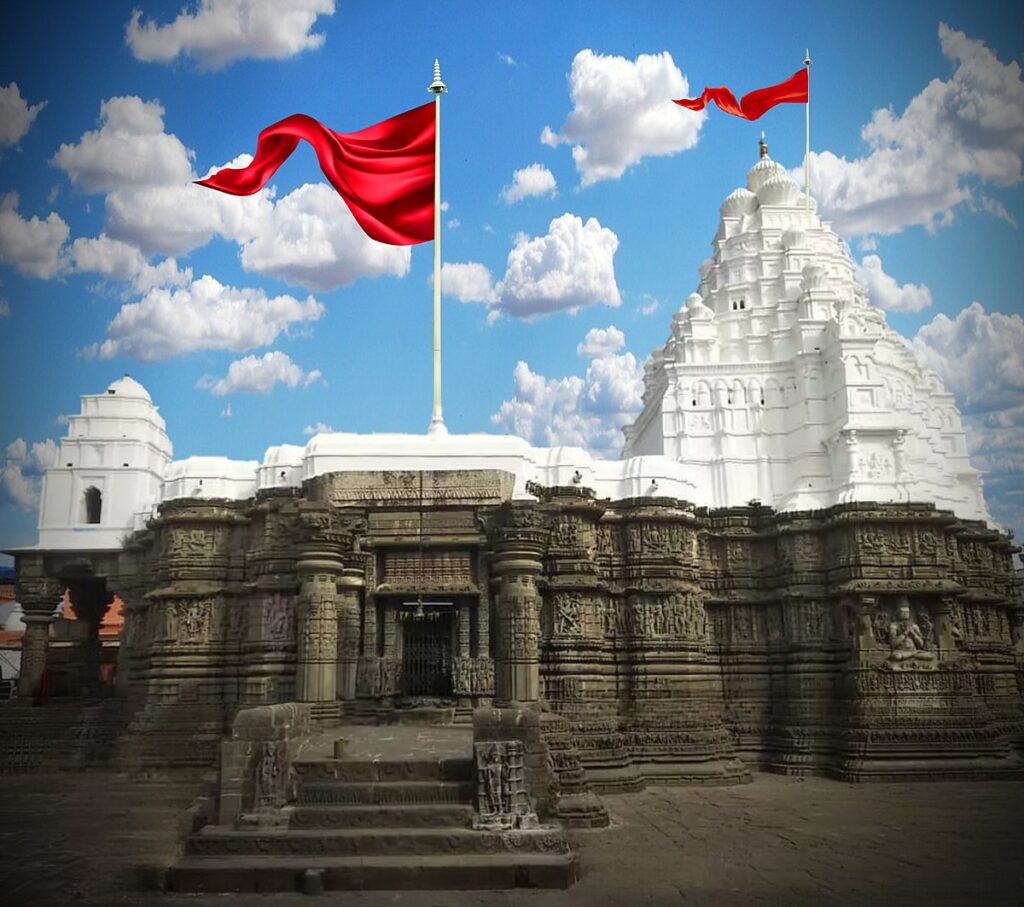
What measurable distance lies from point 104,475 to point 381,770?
55.2 feet

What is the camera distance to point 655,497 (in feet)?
71.8

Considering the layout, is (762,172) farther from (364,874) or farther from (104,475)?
(364,874)

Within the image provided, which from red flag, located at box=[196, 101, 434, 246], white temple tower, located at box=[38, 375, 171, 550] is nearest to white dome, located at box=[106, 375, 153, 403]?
white temple tower, located at box=[38, 375, 171, 550]

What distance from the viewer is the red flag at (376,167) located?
2106 cm

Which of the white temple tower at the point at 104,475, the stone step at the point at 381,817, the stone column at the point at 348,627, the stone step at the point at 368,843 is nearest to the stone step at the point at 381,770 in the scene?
the stone step at the point at 381,817

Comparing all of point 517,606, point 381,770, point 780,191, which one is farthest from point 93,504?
point 780,191

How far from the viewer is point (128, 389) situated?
87.4 feet

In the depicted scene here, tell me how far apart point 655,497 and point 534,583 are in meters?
5.44

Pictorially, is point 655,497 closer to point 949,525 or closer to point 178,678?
point 949,525

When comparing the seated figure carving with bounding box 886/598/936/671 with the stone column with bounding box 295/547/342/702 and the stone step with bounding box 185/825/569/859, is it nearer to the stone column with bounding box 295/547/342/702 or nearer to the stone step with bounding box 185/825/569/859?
the stone column with bounding box 295/547/342/702

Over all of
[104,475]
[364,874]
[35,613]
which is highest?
[104,475]

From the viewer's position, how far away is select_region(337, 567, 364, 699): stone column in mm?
19109

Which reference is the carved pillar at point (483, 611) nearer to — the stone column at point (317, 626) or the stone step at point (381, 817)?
the stone column at point (317, 626)

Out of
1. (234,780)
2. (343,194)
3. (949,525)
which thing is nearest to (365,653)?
(234,780)
